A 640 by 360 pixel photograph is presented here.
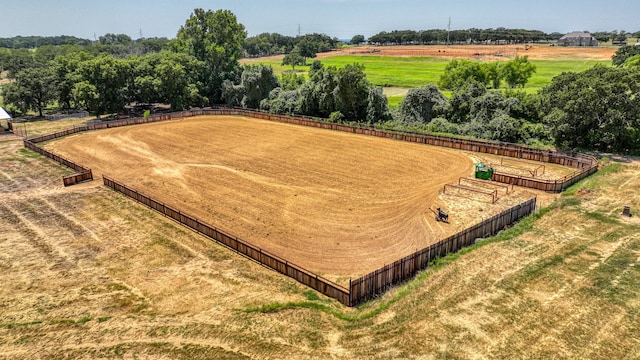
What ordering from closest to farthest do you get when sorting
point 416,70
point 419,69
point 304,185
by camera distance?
point 304,185
point 416,70
point 419,69

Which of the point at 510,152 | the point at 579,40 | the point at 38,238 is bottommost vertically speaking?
the point at 38,238

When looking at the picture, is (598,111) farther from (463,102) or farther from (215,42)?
(215,42)

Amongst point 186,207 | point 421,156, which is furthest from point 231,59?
point 186,207

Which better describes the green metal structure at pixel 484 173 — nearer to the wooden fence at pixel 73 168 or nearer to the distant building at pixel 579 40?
the wooden fence at pixel 73 168

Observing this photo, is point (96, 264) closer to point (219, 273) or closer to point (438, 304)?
point (219, 273)

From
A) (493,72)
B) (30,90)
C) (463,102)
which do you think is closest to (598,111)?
(463,102)

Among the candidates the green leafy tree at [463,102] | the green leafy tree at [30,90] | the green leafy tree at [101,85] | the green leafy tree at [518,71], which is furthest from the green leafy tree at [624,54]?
the green leafy tree at [30,90]

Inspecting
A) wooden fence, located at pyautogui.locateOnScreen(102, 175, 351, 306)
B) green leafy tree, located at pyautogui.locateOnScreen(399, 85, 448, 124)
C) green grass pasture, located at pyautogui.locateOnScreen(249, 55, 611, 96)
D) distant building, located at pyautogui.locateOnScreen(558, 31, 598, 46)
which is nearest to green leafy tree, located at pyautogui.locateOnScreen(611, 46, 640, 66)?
green grass pasture, located at pyautogui.locateOnScreen(249, 55, 611, 96)
